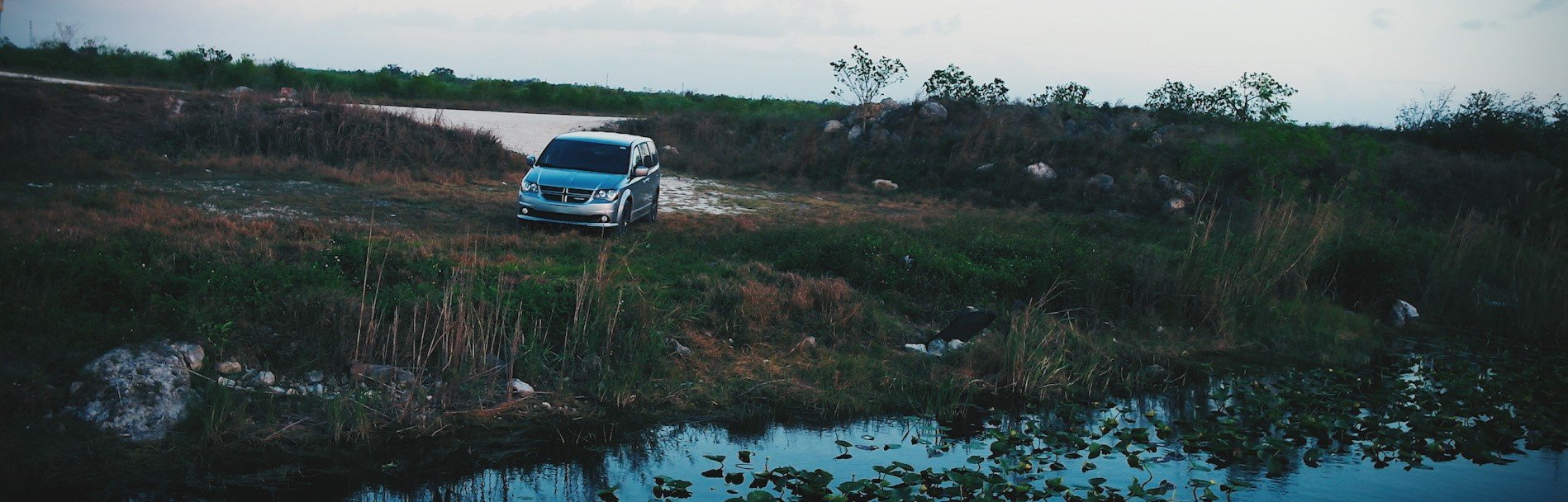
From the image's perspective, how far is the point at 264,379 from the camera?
25.5ft

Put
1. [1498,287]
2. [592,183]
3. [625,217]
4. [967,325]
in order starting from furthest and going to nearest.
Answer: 1. [1498,287]
2. [625,217]
3. [592,183]
4. [967,325]

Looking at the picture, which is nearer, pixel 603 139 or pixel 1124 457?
pixel 1124 457

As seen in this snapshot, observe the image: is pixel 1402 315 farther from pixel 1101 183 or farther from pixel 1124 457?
pixel 1101 183

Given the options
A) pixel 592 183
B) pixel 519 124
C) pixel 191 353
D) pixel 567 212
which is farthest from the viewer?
pixel 519 124

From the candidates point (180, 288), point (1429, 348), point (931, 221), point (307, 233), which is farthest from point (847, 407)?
point (931, 221)

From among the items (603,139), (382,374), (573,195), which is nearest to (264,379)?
(382,374)

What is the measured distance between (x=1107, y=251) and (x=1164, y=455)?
23.0 feet

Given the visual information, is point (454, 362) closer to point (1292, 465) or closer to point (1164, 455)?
point (1164, 455)

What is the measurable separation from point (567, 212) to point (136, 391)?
23.8 feet

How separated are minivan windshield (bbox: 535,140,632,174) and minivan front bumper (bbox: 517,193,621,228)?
1.05m

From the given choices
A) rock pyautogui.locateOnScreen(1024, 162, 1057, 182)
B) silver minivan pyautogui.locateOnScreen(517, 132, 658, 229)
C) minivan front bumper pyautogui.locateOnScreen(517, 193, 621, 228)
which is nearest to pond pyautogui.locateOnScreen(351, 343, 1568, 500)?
minivan front bumper pyautogui.locateOnScreen(517, 193, 621, 228)

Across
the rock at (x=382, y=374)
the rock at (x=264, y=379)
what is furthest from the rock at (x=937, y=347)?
the rock at (x=264, y=379)

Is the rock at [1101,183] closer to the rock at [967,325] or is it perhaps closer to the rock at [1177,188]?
the rock at [1177,188]

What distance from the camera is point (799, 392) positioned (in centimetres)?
898
